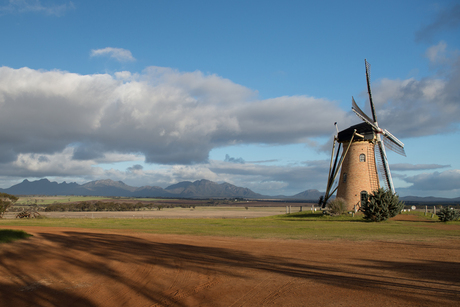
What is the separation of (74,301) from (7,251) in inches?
344

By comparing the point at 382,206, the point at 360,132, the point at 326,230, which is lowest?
the point at 326,230

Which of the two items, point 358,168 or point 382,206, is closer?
point 382,206

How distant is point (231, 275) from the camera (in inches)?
384

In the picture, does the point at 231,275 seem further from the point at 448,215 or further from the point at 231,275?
the point at 448,215

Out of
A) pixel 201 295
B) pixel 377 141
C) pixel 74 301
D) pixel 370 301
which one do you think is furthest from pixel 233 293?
pixel 377 141

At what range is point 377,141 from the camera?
42.1 m

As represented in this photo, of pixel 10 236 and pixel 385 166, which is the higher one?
pixel 385 166

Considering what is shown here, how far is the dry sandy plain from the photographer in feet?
24.9

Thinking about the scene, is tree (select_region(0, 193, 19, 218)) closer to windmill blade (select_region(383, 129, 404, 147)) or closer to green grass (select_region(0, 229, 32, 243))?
green grass (select_region(0, 229, 32, 243))

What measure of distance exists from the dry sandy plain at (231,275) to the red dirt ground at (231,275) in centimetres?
2

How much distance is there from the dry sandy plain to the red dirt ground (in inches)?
0.9

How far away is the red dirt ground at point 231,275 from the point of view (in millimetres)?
7594

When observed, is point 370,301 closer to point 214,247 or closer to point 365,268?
point 365,268

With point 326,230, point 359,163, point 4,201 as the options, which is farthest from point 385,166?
point 4,201
